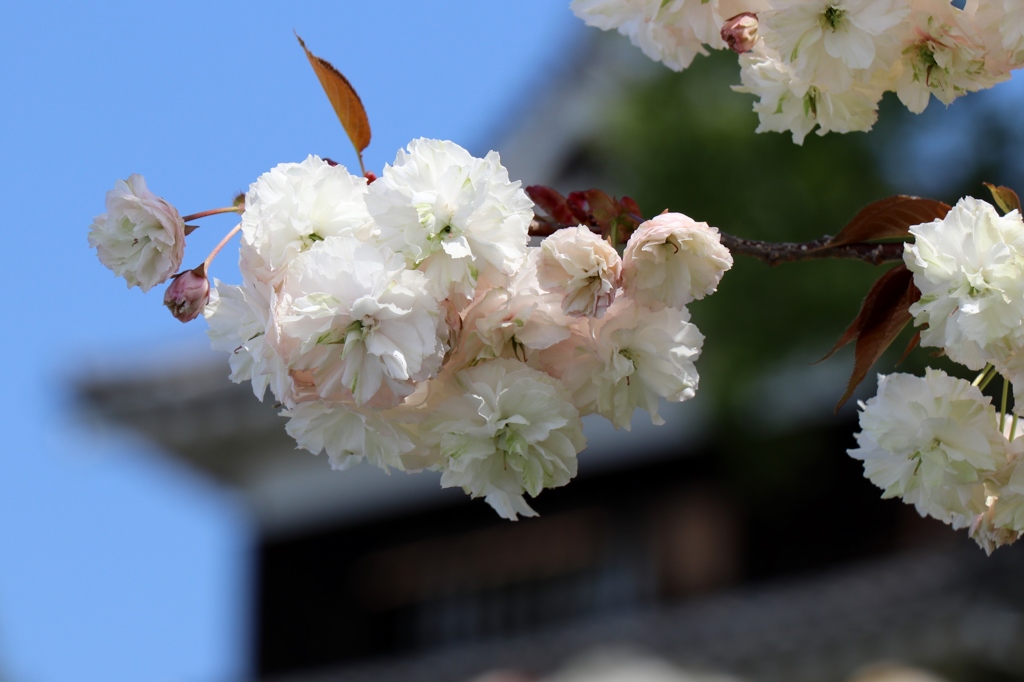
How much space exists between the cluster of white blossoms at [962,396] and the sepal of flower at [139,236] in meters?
0.56

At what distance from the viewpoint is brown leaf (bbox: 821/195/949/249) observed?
0.98m

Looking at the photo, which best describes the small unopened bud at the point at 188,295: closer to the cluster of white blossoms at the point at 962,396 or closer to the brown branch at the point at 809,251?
the brown branch at the point at 809,251

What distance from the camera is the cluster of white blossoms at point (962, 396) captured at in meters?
0.85

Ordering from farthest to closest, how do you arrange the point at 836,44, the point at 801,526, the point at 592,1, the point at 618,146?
the point at 801,526, the point at 618,146, the point at 592,1, the point at 836,44

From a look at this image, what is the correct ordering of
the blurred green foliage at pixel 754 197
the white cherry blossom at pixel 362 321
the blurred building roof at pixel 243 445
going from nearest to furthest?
1. the white cherry blossom at pixel 362 321
2. the blurred green foliage at pixel 754 197
3. the blurred building roof at pixel 243 445

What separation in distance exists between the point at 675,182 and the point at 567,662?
244cm

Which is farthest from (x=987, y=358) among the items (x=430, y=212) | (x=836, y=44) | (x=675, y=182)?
(x=675, y=182)

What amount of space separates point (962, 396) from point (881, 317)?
3.6 inches

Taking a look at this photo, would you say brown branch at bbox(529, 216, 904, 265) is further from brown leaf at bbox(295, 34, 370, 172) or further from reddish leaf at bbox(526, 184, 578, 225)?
brown leaf at bbox(295, 34, 370, 172)

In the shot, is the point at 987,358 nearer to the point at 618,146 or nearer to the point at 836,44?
the point at 836,44

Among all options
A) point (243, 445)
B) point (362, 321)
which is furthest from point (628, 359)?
point (243, 445)

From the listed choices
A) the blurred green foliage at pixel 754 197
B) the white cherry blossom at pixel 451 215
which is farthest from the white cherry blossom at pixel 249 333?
the blurred green foliage at pixel 754 197

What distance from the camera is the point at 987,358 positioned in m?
0.87

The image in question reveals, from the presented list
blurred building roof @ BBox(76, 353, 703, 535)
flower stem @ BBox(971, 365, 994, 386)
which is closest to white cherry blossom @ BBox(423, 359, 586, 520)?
flower stem @ BBox(971, 365, 994, 386)
